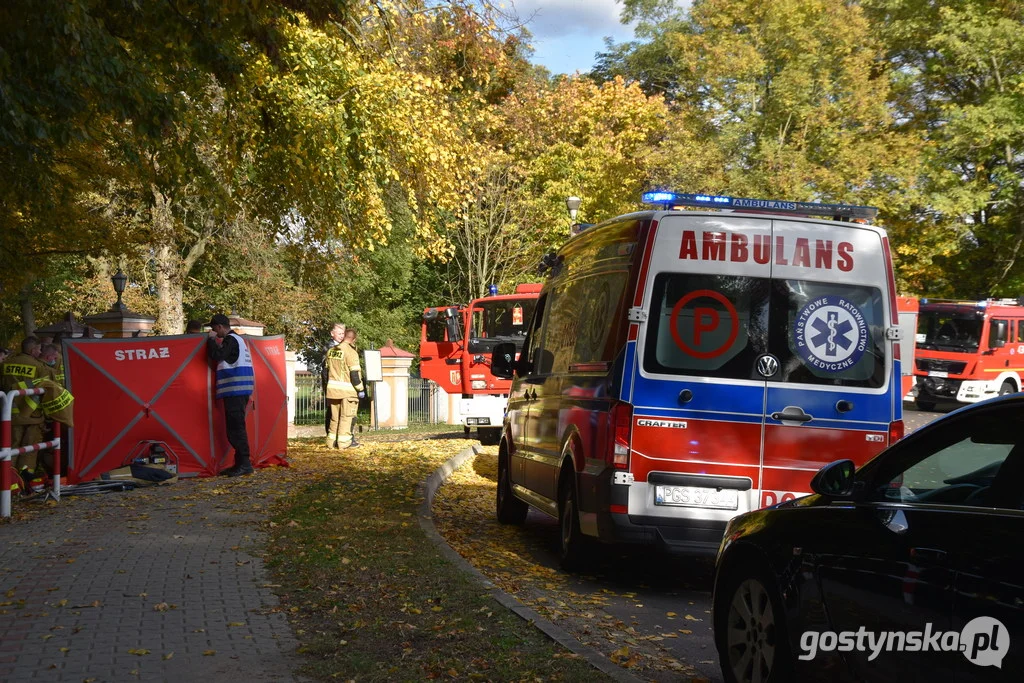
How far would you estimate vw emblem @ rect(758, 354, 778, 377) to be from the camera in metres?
7.93

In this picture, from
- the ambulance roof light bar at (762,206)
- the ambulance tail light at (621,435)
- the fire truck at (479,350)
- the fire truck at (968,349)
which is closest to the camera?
the ambulance tail light at (621,435)

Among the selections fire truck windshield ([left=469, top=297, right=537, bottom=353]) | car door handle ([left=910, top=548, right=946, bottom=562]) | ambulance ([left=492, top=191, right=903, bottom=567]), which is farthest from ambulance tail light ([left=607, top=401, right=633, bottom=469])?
fire truck windshield ([left=469, top=297, right=537, bottom=353])

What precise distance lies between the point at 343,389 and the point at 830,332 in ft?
38.9

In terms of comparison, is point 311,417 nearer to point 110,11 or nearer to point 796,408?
point 110,11

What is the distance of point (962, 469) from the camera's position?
423cm

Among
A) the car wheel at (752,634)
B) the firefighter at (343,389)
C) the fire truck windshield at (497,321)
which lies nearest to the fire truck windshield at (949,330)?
the fire truck windshield at (497,321)

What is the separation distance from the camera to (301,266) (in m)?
37.5

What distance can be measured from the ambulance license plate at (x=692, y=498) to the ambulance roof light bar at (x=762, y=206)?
2.05 m

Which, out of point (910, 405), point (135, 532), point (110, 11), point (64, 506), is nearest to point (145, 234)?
point (110, 11)

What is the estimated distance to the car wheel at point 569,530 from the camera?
28.1 feet

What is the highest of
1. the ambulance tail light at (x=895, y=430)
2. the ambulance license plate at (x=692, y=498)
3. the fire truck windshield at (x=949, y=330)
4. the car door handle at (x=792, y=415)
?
the fire truck windshield at (x=949, y=330)

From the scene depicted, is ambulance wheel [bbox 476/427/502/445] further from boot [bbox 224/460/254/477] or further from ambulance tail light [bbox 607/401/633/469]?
ambulance tail light [bbox 607/401/633/469]

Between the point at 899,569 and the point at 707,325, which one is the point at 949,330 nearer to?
the point at 707,325

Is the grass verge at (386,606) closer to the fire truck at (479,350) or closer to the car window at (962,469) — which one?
the car window at (962,469)
